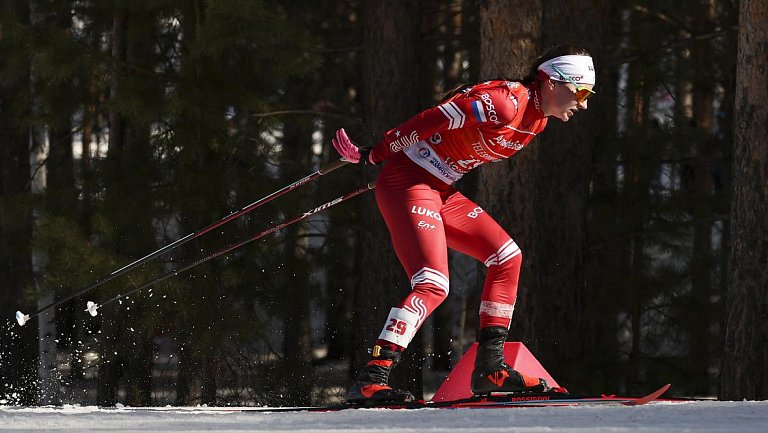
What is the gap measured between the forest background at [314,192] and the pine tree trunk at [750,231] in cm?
1

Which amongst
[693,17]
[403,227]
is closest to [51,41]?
[403,227]

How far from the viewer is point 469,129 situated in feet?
19.2

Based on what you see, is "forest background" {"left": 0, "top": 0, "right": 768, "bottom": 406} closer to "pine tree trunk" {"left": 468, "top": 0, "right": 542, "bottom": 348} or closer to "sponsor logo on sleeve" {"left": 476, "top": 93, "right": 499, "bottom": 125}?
"pine tree trunk" {"left": 468, "top": 0, "right": 542, "bottom": 348}

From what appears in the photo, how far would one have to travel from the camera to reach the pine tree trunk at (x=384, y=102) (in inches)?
426

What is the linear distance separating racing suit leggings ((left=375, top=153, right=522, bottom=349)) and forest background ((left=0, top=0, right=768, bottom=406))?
7.13 ft

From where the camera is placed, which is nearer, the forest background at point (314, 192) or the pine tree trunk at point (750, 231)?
the pine tree trunk at point (750, 231)

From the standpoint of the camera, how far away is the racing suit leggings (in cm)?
575

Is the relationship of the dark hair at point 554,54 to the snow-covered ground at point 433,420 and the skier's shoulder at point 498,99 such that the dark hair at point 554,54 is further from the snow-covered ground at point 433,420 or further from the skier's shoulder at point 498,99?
the snow-covered ground at point 433,420

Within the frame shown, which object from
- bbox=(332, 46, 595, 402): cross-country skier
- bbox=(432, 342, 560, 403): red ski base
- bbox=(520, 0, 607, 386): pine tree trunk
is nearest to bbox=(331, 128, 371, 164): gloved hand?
bbox=(332, 46, 595, 402): cross-country skier

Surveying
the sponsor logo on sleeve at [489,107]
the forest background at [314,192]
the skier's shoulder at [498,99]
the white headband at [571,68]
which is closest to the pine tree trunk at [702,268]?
the forest background at [314,192]

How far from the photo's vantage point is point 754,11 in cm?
751

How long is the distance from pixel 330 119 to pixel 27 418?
245 inches

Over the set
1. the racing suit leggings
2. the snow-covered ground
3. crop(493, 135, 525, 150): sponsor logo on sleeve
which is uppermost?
crop(493, 135, 525, 150): sponsor logo on sleeve

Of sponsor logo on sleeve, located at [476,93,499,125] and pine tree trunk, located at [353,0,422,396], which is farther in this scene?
pine tree trunk, located at [353,0,422,396]
